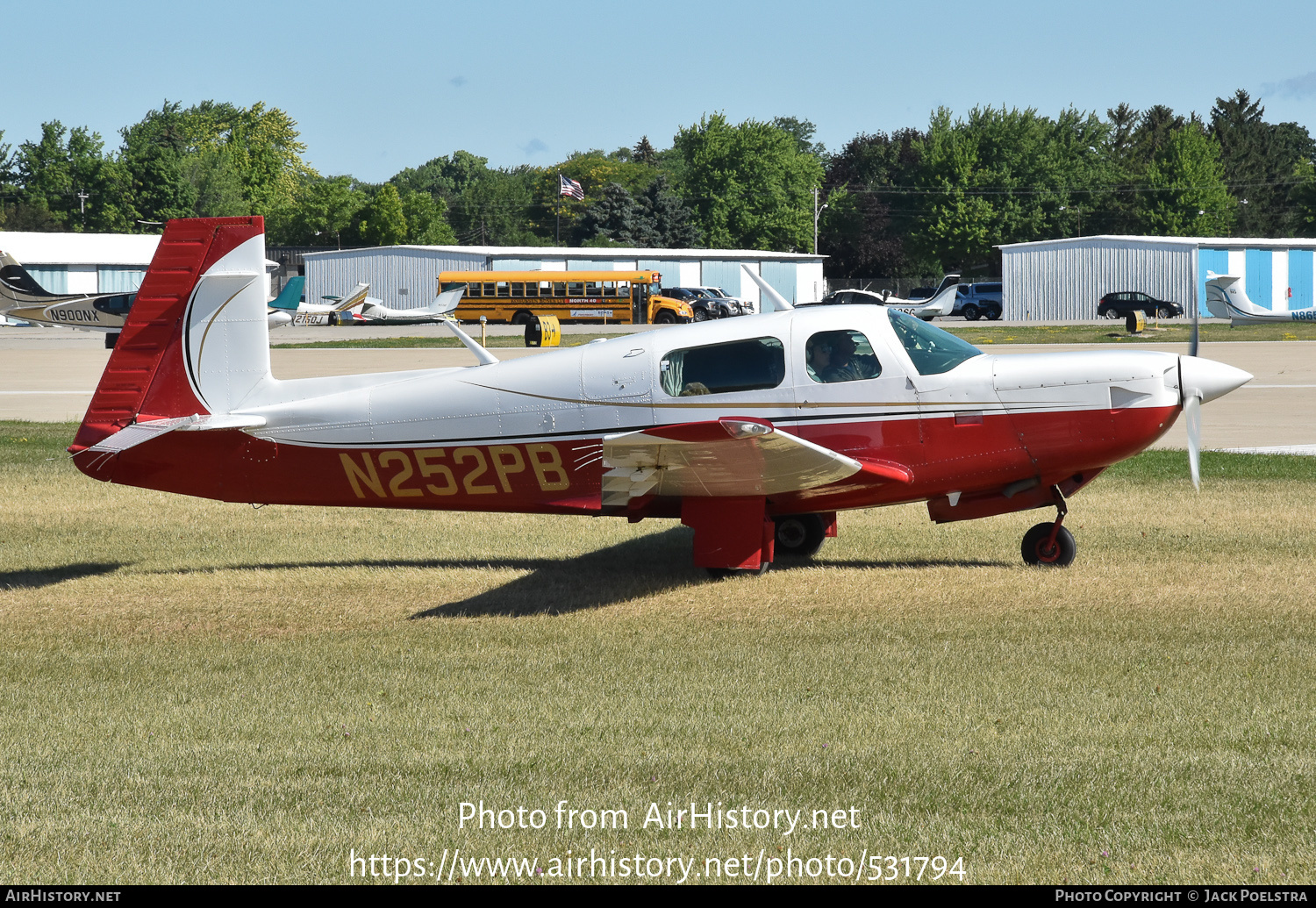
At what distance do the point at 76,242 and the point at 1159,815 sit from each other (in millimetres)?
91324

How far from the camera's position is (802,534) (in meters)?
10.6

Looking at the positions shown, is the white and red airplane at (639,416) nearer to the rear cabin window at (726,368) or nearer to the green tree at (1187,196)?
the rear cabin window at (726,368)

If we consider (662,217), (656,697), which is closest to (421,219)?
(662,217)

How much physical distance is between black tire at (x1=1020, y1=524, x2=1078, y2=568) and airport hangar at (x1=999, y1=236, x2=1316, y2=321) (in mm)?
58438

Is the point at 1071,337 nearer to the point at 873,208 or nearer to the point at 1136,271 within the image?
the point at 1136,271

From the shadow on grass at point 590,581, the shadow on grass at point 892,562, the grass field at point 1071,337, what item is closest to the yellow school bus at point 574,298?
the grass field at point 1071,337

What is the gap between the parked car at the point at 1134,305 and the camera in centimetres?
6062

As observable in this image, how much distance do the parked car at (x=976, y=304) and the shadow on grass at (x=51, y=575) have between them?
202 ft

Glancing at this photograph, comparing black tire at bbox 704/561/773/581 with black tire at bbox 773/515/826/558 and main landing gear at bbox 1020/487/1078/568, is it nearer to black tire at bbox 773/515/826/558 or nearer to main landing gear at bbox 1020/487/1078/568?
black tire at bbox 773/515/826/558

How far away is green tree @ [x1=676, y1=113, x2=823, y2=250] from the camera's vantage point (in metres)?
113

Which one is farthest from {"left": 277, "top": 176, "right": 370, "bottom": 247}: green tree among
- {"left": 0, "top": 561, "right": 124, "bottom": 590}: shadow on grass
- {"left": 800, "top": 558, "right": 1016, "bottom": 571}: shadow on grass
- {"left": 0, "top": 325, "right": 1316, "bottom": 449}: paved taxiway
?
{"left": 800, "top": 558, "right": 1016, "bottom": 571}: shadow on grass

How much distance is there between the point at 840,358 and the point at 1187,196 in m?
102
